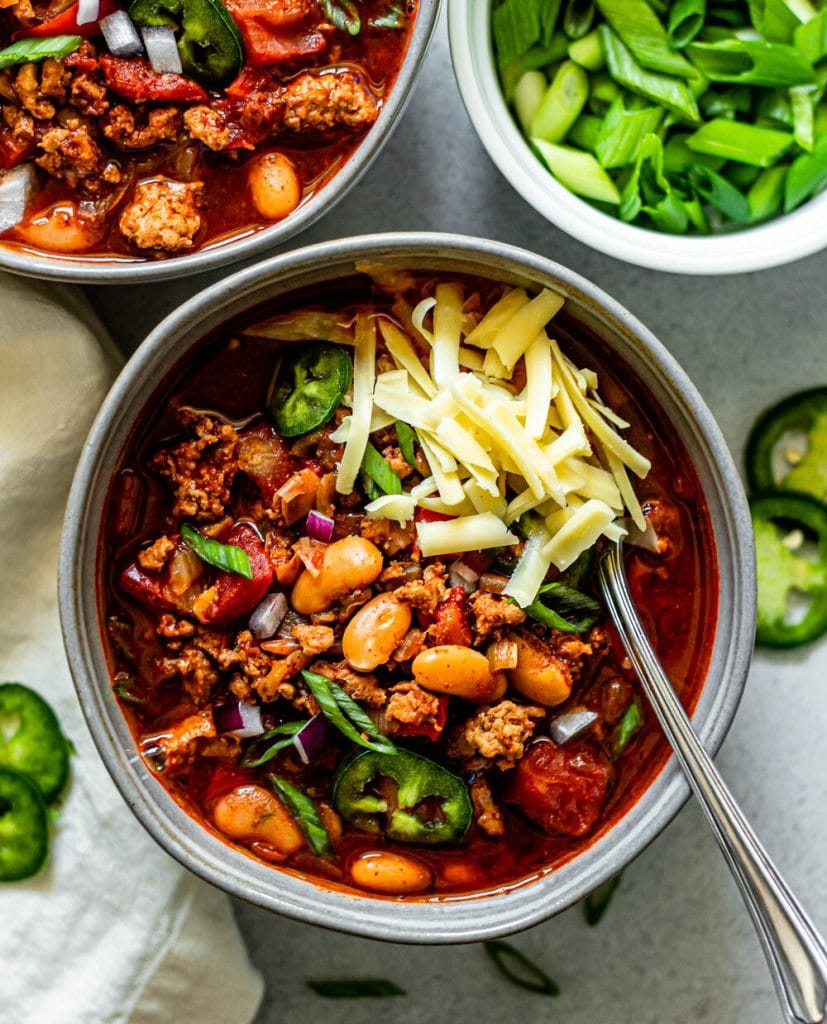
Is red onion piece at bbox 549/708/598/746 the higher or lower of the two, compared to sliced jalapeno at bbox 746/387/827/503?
lower

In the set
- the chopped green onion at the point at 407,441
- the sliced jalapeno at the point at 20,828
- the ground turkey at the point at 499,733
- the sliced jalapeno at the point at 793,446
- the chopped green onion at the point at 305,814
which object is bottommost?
the sliced jalapeno at the point at 20,828

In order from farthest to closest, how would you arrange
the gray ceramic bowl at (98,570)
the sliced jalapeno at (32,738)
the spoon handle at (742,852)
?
the sliced jalapeno at (32,738), the gray ceramic bowl at (98,570), the spoon handle at (742,852)

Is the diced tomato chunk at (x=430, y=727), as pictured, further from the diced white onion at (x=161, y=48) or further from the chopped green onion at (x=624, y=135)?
the diced white onion at (x=161, y=48)

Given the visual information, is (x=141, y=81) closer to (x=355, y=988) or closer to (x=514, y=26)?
(x=514, y=26)

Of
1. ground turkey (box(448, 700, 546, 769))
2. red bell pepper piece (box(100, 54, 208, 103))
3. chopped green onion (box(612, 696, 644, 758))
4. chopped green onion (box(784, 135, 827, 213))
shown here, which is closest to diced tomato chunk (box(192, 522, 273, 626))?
ground turkey (box(448, 700, 546, 769))

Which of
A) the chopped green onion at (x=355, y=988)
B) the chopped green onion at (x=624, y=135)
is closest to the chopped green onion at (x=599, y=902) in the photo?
the chopped green onion at (x=355, y=988)

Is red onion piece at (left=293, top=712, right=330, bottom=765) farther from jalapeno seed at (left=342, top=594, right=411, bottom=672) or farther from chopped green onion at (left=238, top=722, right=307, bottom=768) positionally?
jalapeno seed at (left=342, top=594, right=411, bottom=672)
